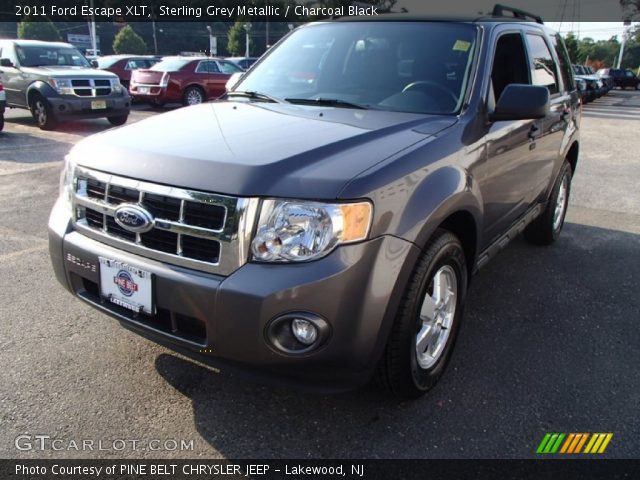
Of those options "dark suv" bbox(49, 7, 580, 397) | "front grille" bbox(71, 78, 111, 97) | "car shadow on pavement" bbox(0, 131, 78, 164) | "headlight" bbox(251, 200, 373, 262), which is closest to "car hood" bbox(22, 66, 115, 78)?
"front grille" bbox(71, 78, 111, 97)

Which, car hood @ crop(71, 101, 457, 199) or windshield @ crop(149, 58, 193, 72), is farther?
windshield @ crop(149, 58, 193, 72)

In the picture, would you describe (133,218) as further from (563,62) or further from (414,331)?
(563,62)

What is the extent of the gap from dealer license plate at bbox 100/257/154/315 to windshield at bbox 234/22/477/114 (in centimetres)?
152

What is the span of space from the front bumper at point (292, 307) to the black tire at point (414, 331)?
0.11m

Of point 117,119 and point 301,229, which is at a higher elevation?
point 301,229

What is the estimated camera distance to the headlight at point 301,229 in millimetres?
1994

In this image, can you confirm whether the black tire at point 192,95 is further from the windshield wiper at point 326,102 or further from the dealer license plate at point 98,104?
the windshield wiper at point 326,102

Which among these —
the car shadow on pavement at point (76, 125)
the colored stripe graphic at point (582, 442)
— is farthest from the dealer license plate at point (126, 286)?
the car shadow on pavement at point (76, 125)

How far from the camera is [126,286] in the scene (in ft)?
7.42

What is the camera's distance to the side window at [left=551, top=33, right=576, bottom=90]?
15.2ft

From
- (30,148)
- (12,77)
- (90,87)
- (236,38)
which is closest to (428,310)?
(30,148)

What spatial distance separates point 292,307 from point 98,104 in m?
10.4

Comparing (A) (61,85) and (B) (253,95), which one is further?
(A) (61,85)

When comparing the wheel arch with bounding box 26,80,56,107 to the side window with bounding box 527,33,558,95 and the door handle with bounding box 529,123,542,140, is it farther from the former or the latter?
the door handle with bounding box 529,123,542,140
